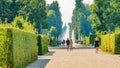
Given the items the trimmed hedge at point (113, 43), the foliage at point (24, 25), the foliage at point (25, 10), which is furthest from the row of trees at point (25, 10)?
the trimmed hedge at point (113, 43)

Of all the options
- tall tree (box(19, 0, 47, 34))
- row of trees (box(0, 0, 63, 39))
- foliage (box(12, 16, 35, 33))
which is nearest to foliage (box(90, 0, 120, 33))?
tall tree (box(19, 0, 47, 34))

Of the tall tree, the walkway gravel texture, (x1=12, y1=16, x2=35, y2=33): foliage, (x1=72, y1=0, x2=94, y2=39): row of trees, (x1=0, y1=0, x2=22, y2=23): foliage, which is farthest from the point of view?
(x1=72, y1=0, x2=94, y2=39): row of trees

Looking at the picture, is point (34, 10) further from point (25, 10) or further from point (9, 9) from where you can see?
point (9, 9)

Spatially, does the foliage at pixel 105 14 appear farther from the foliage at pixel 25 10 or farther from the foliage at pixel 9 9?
the foliage at pixel 9 9

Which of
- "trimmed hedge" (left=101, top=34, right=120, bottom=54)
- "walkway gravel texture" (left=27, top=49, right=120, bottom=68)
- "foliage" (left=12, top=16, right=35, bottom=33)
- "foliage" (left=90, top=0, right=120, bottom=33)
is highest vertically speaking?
"foliage" (left=90, top=0, right=120, bottom=33)

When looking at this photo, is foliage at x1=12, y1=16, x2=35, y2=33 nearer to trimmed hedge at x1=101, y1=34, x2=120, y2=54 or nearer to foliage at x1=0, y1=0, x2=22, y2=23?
trimmed hedge at x1=101, y1=34, x2=120, y2=54

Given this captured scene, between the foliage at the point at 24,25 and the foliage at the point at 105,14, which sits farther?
the foliage at the point at 105,14

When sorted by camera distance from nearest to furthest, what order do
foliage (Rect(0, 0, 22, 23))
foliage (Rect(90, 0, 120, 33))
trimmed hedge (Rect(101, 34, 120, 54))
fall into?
trimmed hedge (Rect(101, 34, 120, 54)) < foliage (Rect(90, 0, 120, 33)) < foliage (Rect(0, 0, 22, 23))

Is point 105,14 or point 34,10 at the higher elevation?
point 34,10

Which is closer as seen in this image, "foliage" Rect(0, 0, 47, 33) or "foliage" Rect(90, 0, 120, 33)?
"foliage" Rect(90, 0, 120, 33)

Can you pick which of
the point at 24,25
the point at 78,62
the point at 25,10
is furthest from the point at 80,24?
the point at 78,62

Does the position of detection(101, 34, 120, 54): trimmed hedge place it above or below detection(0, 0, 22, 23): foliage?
below

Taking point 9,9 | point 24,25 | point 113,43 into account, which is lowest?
point 113,43

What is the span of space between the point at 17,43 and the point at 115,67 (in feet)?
18.8
